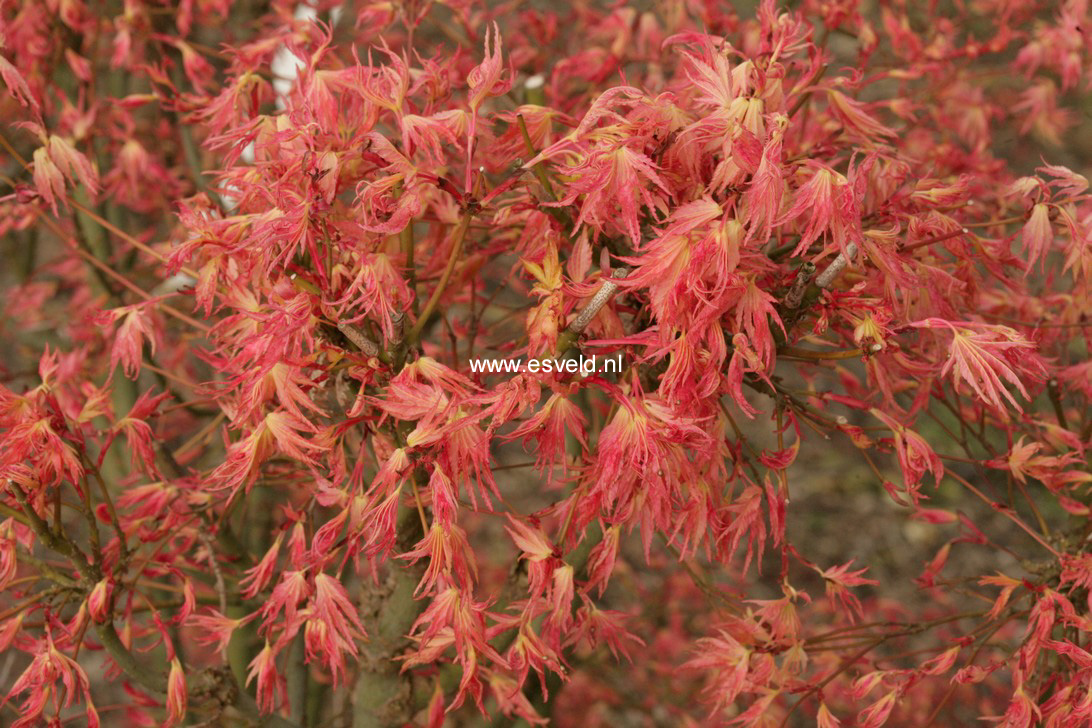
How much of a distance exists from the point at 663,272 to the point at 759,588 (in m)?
2.73

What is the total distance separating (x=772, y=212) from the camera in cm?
90

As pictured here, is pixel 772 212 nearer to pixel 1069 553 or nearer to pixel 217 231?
pixel 217 231

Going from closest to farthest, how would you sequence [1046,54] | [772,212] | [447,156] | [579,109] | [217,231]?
[772,212], [217,231], [447,156], [579,109], [1046,54]

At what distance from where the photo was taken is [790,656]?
1.25 m

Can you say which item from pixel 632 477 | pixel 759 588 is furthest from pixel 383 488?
pixel 759 588

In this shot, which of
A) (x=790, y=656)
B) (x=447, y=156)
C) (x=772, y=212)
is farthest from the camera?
(x=447, y=156)

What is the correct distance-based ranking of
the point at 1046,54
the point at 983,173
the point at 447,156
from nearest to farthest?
the point at 447,156 < the point at 983,173 < the point at 1046,54

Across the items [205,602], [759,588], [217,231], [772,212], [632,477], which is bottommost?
[759,588]

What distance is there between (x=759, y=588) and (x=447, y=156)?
244 centimetres

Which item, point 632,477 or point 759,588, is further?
point 759,588

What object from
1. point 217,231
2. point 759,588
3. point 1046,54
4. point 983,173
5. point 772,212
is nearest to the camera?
point 772,212

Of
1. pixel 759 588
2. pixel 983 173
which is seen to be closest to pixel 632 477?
pixel 983 173

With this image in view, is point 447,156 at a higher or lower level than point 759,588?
higher

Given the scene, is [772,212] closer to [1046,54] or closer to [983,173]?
[983,173]
